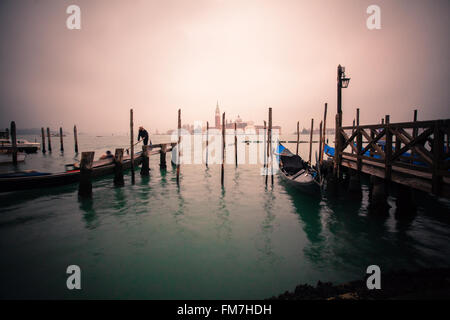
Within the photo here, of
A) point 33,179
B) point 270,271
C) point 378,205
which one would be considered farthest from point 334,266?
point 33,179

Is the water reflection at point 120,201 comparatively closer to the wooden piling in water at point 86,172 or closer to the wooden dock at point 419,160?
the wooden piling in water at point 86,172

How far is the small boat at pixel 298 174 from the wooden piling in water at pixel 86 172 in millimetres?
8055

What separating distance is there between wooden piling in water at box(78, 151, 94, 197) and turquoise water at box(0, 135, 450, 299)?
41 cm

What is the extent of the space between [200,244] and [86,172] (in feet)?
18.4

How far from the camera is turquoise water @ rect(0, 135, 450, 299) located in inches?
150

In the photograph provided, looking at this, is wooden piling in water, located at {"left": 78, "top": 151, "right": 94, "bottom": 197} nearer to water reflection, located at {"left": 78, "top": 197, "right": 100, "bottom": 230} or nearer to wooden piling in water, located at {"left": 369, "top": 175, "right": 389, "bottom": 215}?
water reflection, located at {"left": 78, "top": 197, "right": 100, "bottom": 230}

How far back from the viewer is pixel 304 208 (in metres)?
7.91

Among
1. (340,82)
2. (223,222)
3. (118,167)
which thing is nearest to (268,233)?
(223,222)

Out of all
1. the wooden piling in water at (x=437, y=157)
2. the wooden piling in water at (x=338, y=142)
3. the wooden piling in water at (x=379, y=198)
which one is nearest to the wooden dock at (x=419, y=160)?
the wooden piling in water at (x=437, y=157)
